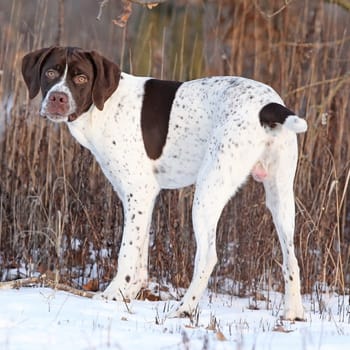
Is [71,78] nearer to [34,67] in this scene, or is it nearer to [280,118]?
[34,67]

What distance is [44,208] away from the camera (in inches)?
254

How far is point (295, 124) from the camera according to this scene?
460 cm

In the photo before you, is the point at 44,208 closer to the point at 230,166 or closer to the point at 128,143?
the point at 128,143

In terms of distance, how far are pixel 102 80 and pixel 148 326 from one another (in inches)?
63.4

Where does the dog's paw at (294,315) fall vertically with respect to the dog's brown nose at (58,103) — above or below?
below

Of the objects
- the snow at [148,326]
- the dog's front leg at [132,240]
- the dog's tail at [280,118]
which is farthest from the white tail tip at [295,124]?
the dog's front leg at [132,240]

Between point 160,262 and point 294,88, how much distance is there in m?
1.79

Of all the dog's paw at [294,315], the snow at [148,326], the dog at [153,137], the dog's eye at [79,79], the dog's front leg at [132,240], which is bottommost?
the snow at [148,326]

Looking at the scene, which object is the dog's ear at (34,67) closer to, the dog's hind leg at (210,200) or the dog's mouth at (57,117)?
the dog's mouth at (57,117)

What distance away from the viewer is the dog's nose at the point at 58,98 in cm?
520

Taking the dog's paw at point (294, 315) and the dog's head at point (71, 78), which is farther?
the dog's head at point (71, 78)

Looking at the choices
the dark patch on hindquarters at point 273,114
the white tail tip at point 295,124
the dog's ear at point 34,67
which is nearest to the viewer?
the white tail tip at point 295,124

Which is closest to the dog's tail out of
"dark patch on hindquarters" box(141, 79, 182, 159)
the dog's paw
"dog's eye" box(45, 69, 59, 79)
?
"dark patch on hindquarters" box(141, 79, 182, 159)

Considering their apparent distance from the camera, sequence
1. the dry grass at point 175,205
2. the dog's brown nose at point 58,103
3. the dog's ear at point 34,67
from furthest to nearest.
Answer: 1. the dry grass at point 175,205
2. the dog's ear at point 34,67
3. the dog's brown nose at point 58,103
